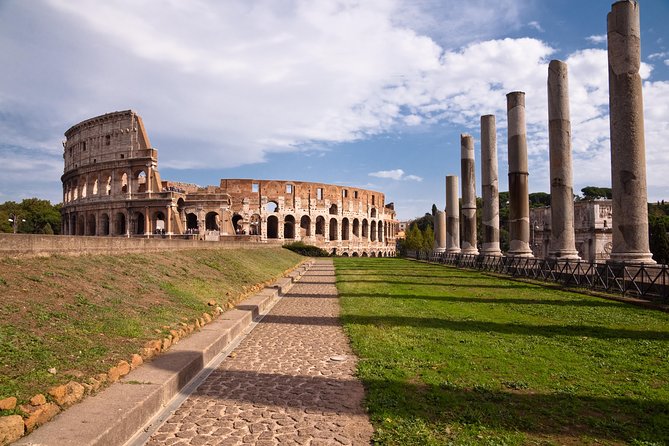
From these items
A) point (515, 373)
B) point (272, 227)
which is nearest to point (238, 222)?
point (272, 227)

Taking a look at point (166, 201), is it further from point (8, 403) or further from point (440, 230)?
point (8, 403)

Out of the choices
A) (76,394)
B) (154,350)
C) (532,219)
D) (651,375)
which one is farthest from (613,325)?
(532,219)

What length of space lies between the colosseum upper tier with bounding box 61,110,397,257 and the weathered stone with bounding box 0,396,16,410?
32.8 metres

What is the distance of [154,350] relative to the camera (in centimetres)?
551

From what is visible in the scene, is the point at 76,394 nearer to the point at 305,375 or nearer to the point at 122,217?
the point at 305,375

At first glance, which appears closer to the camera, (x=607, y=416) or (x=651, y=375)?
(x=607, y=416)

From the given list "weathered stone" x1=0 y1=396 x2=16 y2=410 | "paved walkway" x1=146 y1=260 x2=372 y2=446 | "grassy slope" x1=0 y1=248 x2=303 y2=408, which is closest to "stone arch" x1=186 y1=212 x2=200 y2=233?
"grassy slope" x1=0 y1=248 x2=303 y2=408

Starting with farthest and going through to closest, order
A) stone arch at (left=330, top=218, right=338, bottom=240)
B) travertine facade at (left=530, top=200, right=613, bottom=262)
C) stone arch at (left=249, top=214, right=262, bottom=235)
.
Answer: stone arch at (left=330, top=218, right=338, bottom=240)
stone arch at (left=249, top=214, right=262, bottom=235)
travertine facade at (left=530, top=200, right=613, bottom=262)

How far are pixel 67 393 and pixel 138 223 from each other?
46.4 metres

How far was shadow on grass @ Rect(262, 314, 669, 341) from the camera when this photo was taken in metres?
7.27

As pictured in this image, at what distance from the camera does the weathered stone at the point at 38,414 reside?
3266 millimetres

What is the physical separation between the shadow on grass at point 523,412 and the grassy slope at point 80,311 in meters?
2.88

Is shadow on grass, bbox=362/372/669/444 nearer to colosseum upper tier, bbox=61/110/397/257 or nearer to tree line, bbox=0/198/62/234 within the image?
colosseum upper tier, bbox=61/110/397/257

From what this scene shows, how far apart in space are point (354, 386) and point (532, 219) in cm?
5784
